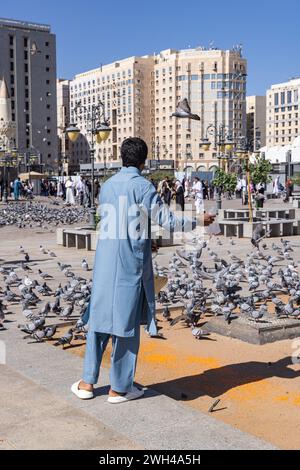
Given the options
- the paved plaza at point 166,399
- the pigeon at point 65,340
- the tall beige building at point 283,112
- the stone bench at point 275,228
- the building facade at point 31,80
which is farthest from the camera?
the tall beige building at point 283,112

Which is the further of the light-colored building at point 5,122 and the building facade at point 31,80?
the building facade at point 31,80

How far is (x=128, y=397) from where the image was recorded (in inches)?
164

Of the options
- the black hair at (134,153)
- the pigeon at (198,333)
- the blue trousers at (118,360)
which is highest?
the black hair at (134,153)

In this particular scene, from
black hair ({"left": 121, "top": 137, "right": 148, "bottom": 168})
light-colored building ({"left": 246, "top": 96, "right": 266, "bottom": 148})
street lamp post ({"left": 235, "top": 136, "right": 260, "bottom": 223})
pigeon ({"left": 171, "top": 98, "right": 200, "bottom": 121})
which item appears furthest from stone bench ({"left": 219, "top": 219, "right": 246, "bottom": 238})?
light-colored building ({"left": 246, "top": 96, "right": 266, "bottom": 148})

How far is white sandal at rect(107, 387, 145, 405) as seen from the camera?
4.11 metres

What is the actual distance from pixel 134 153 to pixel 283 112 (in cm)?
15308

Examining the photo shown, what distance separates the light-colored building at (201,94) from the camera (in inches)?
4833

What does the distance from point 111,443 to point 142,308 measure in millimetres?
1006

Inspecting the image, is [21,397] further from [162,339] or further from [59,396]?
[162,339]

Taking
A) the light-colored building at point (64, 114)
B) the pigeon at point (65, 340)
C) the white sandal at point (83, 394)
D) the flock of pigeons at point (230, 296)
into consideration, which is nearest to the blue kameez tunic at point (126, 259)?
the white sandal at point (83, 394)

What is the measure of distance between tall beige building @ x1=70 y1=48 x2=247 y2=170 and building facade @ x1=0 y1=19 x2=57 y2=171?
29.8 ft

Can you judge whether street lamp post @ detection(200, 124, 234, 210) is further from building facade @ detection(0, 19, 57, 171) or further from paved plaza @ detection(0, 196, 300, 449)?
building facade @ detection(0, 19, 57, 171)

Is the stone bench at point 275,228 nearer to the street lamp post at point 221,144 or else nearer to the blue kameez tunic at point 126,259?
the street lamp post at point 221,144

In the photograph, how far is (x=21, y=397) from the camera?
4227 millimetres
